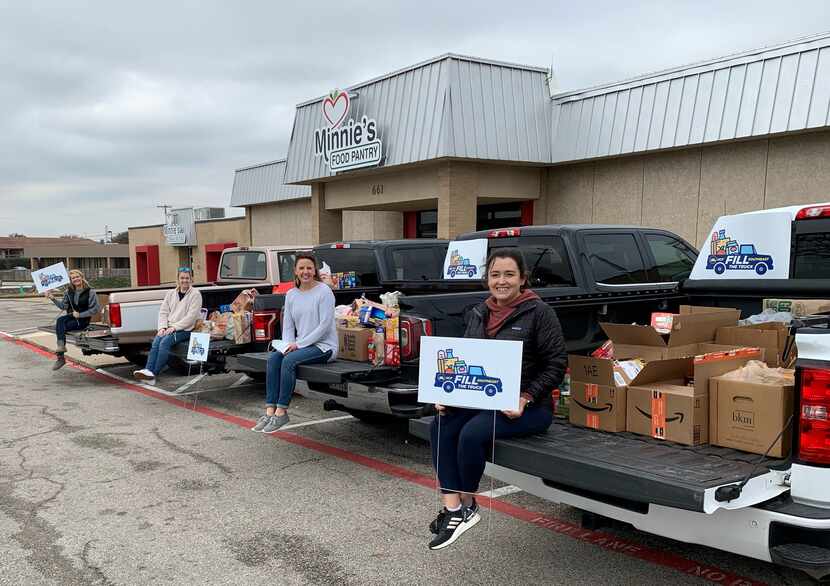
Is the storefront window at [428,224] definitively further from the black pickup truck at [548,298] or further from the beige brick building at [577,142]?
the black pickup truck at [548,298]

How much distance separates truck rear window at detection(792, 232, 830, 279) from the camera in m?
4.98

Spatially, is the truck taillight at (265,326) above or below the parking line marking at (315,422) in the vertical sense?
above

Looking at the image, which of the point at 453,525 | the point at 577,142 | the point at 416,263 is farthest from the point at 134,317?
the point at 577,142

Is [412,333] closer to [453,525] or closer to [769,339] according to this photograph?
[453,525]

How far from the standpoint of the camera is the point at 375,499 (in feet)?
16.7

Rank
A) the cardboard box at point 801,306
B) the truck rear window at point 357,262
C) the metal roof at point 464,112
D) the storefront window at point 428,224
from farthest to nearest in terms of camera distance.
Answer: the storefront window at point 428,224
the metal roof at point 464,112
the truck rear window at point 357,262
the cardboard box at point 801,306

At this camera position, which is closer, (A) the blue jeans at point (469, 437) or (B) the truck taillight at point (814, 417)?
(B) the truck taillight at point (814, 417)

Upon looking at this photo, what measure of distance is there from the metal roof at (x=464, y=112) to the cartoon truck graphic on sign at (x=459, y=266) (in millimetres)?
8187

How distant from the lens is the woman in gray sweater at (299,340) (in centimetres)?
610

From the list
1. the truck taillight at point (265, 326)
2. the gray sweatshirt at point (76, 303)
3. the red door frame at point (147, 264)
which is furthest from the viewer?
the red door frame at point (147, 264)

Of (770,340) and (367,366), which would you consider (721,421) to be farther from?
(367,366)

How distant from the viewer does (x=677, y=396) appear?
3.63 meters

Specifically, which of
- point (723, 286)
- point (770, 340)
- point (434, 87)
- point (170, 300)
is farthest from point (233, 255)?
point (770, 340)

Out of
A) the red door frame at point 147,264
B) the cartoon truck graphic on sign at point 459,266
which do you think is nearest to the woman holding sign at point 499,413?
the cartoon truck graphic on sign at point 459,266
